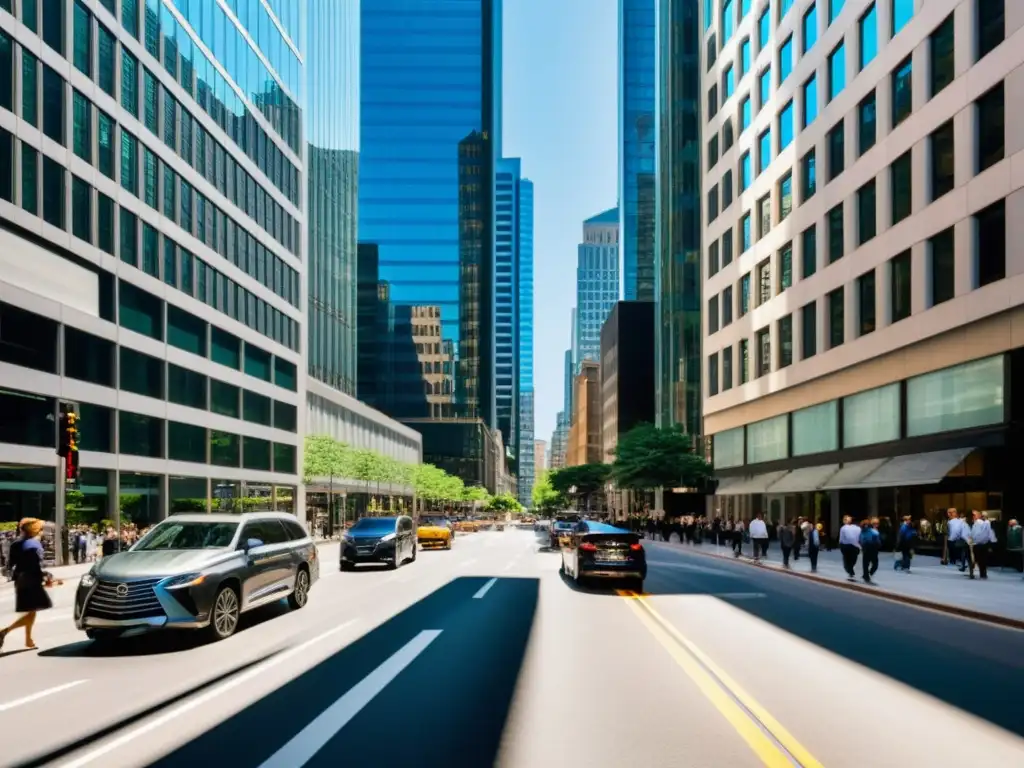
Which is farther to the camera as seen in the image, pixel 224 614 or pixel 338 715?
pixel 224 614

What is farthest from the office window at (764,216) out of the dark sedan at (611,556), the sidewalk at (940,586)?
the dark sedan at (611,556)

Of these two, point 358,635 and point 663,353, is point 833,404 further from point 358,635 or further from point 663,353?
point 663,353

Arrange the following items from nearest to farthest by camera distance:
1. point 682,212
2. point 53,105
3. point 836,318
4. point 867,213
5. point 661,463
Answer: point 53,105, point 867,213, point 836,318, point 661,463, point 682,212

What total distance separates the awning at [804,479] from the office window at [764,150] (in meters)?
17.5

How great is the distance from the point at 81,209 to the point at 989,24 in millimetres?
33625

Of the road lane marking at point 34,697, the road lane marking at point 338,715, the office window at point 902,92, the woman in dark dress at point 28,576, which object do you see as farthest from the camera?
the office window at point 902,92

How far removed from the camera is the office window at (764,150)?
53612 millimetres

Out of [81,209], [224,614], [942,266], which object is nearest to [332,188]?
[81,209]

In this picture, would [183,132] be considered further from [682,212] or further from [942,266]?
[682,212]

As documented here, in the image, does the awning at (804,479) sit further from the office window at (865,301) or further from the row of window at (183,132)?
the row of window at (183,132)

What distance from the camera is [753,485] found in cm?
5459

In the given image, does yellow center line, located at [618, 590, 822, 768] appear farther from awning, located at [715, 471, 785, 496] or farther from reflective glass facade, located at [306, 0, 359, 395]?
reflective glass facade, located at [306, 0, 359, 395]

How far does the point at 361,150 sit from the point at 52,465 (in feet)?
415

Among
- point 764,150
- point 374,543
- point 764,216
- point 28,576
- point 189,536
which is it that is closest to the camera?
point 28,576
